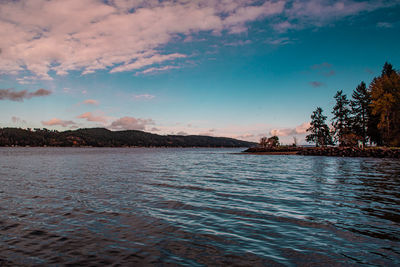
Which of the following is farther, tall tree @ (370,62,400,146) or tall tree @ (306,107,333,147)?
tall tree @ (306,107,333,147)

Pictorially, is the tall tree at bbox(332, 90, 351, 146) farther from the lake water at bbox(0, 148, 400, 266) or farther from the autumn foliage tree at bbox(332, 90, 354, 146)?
the lake water at bbox(0, 148, 400, 266)

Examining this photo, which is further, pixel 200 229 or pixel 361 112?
pixel 361 112

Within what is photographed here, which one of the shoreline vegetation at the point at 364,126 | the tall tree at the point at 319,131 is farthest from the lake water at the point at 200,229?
the tall tree at the point at 319,131

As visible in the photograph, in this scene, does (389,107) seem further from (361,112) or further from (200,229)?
(200,229)

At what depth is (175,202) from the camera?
13.3 meters

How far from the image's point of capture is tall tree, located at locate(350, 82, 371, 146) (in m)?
82.7

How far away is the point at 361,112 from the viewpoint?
85625 millimetres

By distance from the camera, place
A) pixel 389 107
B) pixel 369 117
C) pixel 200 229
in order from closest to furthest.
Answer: pixel 200 229
pixel 389 107
pixel 369 117

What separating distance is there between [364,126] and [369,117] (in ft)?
11.8

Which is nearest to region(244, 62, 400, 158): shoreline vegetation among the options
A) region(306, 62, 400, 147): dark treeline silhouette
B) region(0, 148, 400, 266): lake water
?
region(306, 62, 400, 147): dark treeline silhouette

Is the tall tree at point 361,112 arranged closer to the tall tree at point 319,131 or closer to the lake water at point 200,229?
the tall tree at point 319,131

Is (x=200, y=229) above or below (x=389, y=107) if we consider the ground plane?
below

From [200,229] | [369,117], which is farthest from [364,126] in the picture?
[200,229]

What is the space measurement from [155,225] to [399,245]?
797 cm
